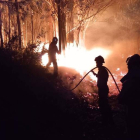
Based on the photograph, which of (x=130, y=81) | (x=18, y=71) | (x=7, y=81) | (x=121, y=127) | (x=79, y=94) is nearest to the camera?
(x=130, y=81)

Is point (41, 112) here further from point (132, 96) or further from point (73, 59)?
point (73, 59)

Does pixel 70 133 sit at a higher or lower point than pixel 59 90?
lower

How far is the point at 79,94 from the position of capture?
958 cm

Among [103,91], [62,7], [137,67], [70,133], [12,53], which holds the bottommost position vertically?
[70,133]

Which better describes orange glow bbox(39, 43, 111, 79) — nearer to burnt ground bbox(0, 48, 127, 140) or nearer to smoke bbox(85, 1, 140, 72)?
burnt ground bbox(0, 48, 127, 140)

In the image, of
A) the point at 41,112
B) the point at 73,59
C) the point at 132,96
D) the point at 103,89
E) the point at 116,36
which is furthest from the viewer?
the point at 116,36

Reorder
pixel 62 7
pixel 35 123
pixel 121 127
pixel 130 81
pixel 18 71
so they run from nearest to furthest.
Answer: pixel 130 81
pixel 35 123
pixel 121 127
pixel 18 71
pixel 62 7

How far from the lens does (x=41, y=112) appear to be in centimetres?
642

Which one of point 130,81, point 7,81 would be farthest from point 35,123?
point 130,81

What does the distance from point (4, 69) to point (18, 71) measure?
1.81ft

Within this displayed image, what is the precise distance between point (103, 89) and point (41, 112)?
2124 millimetres

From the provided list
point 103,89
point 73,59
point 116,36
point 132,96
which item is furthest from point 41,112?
point 116,36

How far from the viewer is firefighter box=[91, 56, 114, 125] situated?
21.3 feet

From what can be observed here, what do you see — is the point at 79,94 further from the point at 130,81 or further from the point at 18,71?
the point at 130,81
